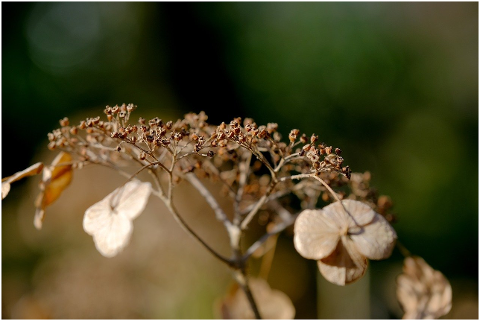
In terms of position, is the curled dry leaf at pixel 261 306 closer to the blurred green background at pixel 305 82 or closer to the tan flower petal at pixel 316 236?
the tan flower petal at pixel 316 236

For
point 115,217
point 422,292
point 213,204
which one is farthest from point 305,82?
point 115,217

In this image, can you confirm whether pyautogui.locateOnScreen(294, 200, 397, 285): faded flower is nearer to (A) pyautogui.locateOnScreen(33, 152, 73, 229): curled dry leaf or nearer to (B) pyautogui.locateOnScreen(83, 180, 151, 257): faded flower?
(B) pyautogui.locateOnScreen(83, 180, 151, 257): faded flower

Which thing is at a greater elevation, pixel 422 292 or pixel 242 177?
pixel 242 177

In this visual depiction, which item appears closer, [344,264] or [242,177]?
[344,264]

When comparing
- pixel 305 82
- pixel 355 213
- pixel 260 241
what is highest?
pixel 355 213

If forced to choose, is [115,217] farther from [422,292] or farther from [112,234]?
[422,292]

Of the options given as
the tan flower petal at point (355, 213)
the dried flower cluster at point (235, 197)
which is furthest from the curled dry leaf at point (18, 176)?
the tan flower petal at point (355, 213)
